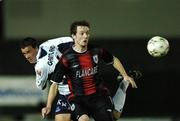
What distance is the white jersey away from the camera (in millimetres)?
11125

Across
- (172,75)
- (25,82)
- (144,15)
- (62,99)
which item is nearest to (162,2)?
(144,15)

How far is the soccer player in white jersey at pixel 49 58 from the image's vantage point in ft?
36.5

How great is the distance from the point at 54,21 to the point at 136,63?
1.99 meters

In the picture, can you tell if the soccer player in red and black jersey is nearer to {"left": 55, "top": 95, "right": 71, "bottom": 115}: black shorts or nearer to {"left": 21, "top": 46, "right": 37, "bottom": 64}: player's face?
{"left": 55, "top": 95, "right": 71, "bottom": 115}: black shorts

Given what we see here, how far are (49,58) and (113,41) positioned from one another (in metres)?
6.66

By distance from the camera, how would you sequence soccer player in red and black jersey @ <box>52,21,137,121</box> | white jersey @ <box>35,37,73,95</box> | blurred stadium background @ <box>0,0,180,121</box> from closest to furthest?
1. soccer player in red and black jersey @ <box>52,21,137,121</box>
2. white jersey @ <box>35,37,73,95</box>
3. blurred stadium background @ <box>0,0,180,121</box>

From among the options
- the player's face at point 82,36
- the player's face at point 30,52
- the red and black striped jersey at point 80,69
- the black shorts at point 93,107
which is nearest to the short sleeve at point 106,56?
the red and black striped jersey at point 80,69

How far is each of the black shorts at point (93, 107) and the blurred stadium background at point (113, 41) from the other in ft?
22.0

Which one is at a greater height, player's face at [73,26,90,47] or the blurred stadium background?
player's face at [73,26,90,47]

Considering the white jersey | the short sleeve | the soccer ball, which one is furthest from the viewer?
the soccer ball

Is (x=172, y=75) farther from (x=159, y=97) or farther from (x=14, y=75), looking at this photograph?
(x=14, y=75)

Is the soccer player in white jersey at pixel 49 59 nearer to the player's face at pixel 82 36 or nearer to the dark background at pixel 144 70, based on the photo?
the player's face at pixel 82 36

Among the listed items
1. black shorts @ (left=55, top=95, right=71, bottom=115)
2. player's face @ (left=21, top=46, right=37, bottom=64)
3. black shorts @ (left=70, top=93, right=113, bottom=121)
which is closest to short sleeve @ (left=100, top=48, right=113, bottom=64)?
black shorts @ (left=70, top=93, right=113, bottom=121)

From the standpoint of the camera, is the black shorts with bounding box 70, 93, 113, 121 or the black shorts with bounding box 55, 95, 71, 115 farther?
the black shorts with bounding box 55, 95, 71, 115
